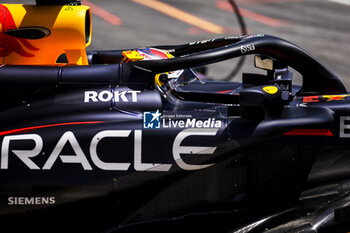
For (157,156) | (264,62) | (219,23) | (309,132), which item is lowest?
(157,156)

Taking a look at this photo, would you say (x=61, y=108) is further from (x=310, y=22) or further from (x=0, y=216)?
(x=310, y=22)

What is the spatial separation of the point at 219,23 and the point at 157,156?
8.09 meters

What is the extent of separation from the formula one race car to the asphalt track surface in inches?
213

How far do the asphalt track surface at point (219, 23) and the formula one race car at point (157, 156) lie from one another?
541 centimetres

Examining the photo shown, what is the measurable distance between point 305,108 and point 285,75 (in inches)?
20.6

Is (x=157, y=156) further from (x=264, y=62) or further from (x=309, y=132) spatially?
(x=264, y=62)

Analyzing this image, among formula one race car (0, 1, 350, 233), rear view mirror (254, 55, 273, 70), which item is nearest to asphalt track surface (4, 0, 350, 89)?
rear view mirror (254, 55, 273, 70)

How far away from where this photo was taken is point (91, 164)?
13.6 feet

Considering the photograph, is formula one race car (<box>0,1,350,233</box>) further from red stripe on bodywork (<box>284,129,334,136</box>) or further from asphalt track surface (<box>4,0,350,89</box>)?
asphalt track surface (<box>4,0,350,89</box>)

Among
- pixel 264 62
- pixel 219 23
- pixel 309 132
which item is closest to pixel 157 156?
pixel 309 132

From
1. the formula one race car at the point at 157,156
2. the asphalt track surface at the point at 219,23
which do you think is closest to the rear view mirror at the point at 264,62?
the formula one race car at the point at 157,156

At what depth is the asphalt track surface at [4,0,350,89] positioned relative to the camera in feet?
35.2

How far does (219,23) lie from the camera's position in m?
11.9

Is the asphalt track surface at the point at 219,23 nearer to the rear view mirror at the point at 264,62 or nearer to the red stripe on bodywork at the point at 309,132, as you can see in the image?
the rear view mirror at the point at 264,62
